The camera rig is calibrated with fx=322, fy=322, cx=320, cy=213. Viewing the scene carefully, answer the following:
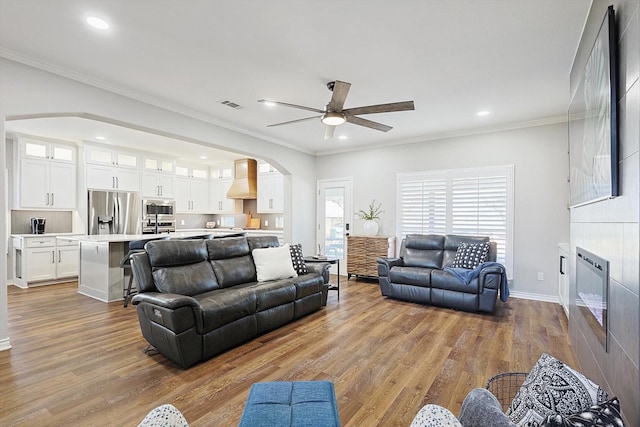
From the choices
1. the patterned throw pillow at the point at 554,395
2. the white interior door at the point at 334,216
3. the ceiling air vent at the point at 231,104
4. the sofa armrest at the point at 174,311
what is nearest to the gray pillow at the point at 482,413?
the patterned throw pillow at the point at 554,395

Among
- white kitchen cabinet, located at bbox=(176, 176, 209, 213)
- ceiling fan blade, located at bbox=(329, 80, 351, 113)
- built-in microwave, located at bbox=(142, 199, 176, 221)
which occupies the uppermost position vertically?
ceiling fan blade, located at bbox=(329, 80, 351, 113)

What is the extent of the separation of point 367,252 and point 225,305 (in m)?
3.69

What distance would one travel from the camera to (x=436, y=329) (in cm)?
363

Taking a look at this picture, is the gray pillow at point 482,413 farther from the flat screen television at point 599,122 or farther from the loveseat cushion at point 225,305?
the loveseat cushion at point 225,305

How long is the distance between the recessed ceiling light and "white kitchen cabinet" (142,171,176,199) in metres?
5.34

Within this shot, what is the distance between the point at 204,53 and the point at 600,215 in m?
3.27

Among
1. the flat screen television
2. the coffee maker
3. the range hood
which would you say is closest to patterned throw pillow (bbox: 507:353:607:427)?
the flat screen television

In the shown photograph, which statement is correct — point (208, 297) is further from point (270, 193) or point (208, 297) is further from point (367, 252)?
point (270, 193)

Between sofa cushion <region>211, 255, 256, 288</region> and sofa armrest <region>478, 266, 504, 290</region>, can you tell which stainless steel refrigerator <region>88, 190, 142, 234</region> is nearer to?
sofa cushion <region>211, 255, 256, 288</region>

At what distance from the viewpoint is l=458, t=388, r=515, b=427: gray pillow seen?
38.5 inches

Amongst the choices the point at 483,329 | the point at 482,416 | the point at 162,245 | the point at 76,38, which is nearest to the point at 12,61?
the point at 76,38

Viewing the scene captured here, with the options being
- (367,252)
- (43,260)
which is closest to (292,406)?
(367,252)

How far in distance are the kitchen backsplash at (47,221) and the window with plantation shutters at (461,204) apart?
6789mm

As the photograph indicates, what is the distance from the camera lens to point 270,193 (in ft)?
26.1
